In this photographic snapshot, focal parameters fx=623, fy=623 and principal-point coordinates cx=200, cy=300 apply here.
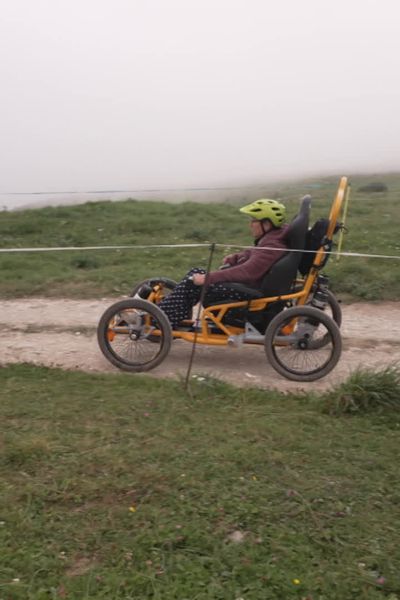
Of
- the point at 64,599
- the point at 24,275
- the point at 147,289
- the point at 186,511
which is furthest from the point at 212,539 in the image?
the point at 24,275

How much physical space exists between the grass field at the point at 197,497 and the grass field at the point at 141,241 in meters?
3.63

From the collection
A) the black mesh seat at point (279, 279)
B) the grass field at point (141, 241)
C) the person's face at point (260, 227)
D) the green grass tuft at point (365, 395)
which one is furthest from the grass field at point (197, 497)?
the grass field at point (141, 241)

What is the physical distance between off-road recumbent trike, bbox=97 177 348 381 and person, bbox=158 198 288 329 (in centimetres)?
6

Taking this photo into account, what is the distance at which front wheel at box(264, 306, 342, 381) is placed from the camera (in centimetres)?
495

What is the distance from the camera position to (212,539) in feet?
9.32

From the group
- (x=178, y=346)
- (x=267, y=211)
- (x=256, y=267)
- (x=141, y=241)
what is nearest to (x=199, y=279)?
(x=256, y=267)

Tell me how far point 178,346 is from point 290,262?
1429 millimetres

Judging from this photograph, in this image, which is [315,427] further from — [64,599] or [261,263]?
[64,599]

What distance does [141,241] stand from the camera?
10.5 m

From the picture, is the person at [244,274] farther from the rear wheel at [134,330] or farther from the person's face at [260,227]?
the rear wheel at [134,330]

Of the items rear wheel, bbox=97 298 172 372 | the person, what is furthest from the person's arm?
rear wheel, bbox=97 298 172 372

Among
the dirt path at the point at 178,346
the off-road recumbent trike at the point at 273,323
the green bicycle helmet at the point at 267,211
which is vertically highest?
the green bicycle helmet at the point at 267,211

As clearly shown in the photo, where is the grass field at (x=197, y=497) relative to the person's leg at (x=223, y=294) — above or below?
below

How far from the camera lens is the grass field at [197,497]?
262 centimetres
